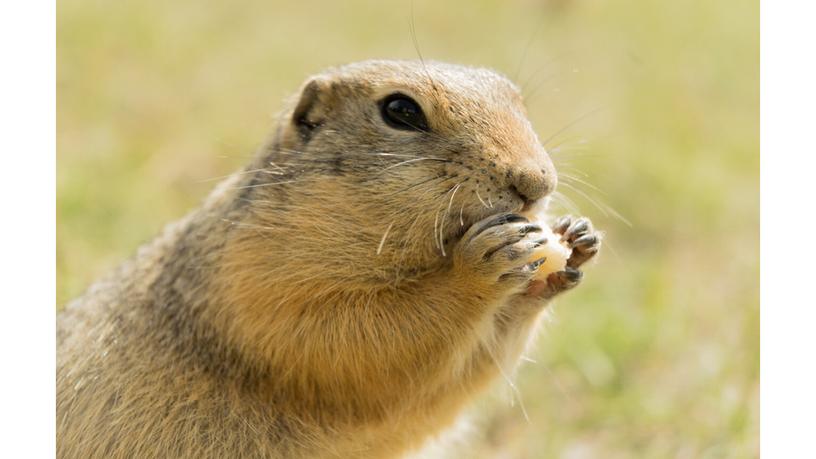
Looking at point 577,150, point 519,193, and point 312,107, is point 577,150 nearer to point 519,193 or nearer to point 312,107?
point 312,107

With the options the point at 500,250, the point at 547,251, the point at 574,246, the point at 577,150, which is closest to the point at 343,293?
the point at 500,250

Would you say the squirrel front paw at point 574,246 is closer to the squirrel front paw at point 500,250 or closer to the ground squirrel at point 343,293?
the ground squirrel at point 343,293

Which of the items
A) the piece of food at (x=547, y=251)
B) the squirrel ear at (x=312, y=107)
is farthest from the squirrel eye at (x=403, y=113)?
the piece of food at (x=547, y=251)

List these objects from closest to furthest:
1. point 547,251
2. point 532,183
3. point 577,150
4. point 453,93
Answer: point 532,183, point 547,251, point 453,93, point 577,150

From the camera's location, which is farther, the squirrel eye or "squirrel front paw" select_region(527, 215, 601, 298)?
"squirrel front paw" select_region(527, 215, 601, 298)

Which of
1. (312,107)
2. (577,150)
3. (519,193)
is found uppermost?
(312,107)

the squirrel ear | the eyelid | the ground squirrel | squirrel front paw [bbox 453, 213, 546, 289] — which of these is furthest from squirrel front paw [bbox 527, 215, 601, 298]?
the squirrel ear

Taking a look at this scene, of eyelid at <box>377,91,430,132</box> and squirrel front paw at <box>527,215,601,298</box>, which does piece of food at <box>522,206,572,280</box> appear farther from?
eyelid at <box>377,91,430,132</box>

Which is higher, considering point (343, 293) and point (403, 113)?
point (403, 113)

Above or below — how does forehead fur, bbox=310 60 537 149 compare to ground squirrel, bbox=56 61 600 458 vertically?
above
